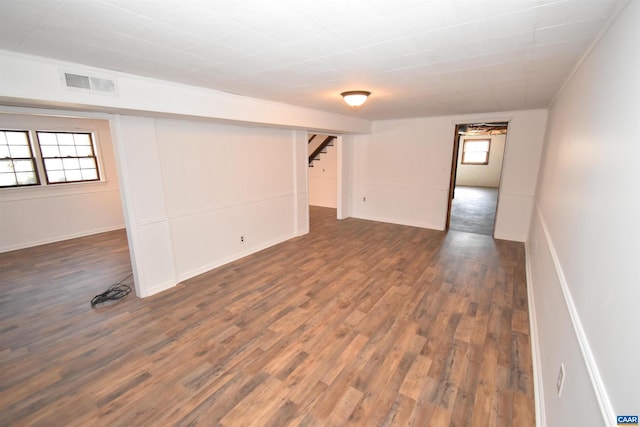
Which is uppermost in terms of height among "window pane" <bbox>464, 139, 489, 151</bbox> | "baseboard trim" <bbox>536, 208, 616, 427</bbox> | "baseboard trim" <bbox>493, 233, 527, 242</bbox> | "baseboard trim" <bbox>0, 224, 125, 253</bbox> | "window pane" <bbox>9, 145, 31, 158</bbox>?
"window pane" <bbox>464, 139, 489, 151</bbox>

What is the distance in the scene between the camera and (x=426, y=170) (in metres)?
6.18

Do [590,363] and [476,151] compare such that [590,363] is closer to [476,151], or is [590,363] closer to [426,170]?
[426,170]

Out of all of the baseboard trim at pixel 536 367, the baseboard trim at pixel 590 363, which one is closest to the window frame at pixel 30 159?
the baseboard trim at pixel 590 363

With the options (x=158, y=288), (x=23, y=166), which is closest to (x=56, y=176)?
(x=23, y=166)

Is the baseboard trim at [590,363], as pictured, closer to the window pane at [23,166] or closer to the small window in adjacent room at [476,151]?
the window pane at [23,166]

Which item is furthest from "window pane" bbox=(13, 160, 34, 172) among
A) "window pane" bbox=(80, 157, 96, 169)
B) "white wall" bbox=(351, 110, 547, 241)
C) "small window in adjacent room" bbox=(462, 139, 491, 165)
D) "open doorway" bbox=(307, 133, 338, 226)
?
"small window in adjacent room" bbox=(462, 139, 491, 165)

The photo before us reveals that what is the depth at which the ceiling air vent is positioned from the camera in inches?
89.4

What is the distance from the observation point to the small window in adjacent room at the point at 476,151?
1232cm

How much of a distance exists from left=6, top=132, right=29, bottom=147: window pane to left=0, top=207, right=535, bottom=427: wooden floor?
223 cm

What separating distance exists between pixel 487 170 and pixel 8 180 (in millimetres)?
15161

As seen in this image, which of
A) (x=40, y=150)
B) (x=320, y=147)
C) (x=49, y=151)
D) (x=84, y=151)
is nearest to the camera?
(x=40, y=150)

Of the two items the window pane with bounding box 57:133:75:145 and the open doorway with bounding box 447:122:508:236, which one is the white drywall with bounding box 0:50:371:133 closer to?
Result: the window pane with bounding box 57:133:75:145

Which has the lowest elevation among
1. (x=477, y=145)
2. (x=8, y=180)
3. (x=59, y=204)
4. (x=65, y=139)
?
(x=59, y=204)

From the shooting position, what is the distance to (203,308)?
3113 mm
